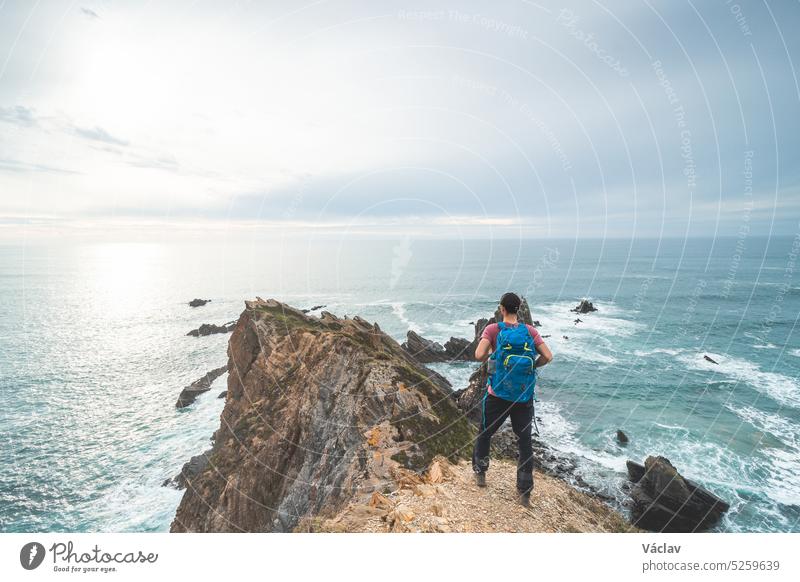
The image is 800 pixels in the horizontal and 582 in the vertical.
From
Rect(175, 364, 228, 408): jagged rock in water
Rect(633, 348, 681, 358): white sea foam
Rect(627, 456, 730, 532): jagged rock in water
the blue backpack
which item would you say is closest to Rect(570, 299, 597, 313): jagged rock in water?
Rect(633, 348, 681, 358): white sea foam

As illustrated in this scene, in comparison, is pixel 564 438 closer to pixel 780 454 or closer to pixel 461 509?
pixel 780 454

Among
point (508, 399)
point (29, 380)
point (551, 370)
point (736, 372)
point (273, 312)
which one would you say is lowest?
point (29, 380)

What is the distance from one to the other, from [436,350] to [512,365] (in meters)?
44.1

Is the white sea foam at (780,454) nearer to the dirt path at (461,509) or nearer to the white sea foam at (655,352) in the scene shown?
the white sea foam at (655,352)

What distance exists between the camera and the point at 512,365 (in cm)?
579

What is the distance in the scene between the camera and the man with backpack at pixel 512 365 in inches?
227

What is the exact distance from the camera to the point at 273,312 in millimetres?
26234

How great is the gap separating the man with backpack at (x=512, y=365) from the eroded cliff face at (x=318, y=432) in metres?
4.27

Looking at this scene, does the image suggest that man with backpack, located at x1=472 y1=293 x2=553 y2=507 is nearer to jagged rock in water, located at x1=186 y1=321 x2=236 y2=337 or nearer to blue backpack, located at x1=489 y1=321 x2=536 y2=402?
blue backpack, located at x1=489 y1=321 x2=536 y2=402

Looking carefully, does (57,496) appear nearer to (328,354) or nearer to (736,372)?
(328,354)

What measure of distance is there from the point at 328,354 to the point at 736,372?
5149cm

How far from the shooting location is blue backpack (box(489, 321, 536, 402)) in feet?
19.0
